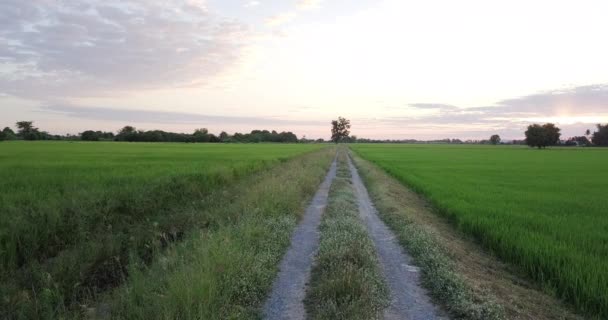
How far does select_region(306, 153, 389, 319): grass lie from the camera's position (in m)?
5.00

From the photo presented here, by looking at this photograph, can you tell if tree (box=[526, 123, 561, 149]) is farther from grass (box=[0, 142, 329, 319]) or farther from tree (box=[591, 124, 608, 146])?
grass (box=[0, 142, 329, 319])

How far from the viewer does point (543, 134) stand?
120 m

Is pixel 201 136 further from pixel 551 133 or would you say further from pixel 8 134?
pixel 551 133

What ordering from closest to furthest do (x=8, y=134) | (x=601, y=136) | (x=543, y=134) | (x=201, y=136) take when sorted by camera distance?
(x=8, y=134) → (x=543, y=134) → (x=201, y=136) → (x=601, y=136)

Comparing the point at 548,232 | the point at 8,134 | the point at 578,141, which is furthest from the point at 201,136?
the point at 578,141

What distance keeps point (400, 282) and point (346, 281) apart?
142 centimetres

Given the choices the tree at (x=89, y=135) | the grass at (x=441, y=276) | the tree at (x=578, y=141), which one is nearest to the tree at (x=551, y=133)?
the tree at (x=578, y=141)

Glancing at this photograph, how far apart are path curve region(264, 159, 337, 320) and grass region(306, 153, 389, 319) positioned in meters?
0.17

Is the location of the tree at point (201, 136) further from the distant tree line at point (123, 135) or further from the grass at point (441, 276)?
the grass at point (441, 276)

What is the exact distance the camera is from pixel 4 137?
80.9 meters

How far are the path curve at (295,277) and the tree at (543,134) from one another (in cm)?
13654

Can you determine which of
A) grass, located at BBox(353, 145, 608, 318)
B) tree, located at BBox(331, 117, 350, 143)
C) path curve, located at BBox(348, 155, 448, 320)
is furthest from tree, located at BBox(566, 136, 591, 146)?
path curve, located at BBox(348, 155, 448, 320)

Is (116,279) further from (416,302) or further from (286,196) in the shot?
(286,196)

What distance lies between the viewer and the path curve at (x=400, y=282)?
528cm
